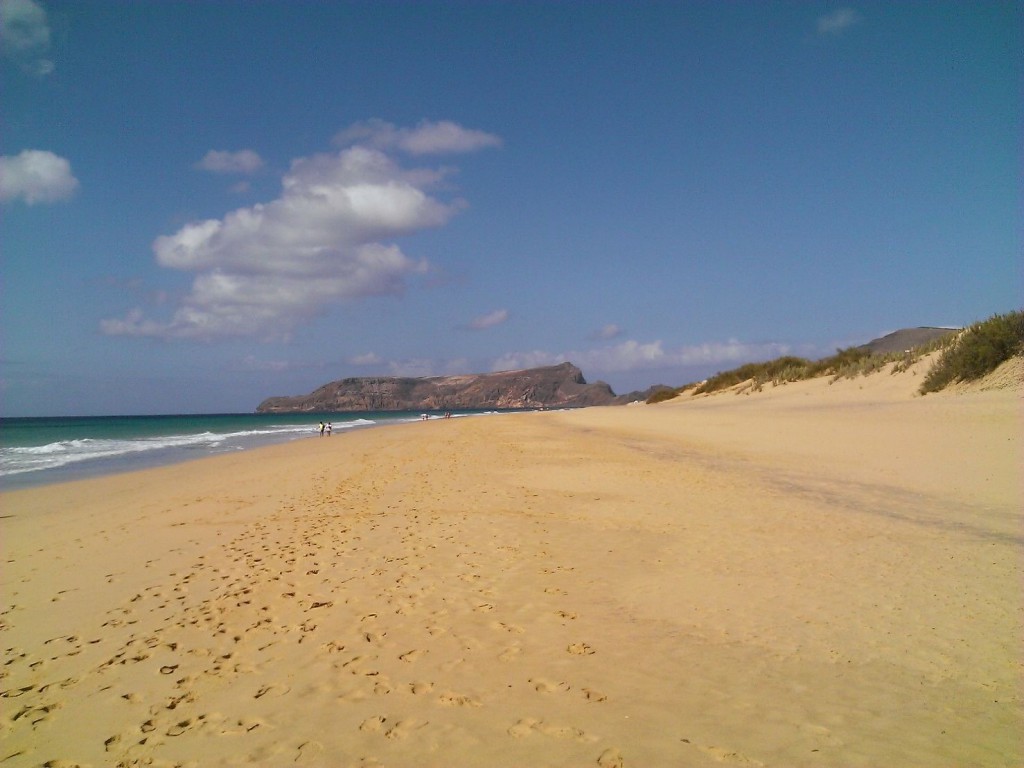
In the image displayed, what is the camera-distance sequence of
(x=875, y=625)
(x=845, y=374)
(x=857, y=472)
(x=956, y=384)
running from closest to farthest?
1. (x=875, y=625)
2. (x=857, y=472)
3. (x=956, y=384)
4. (x=845, y=374)

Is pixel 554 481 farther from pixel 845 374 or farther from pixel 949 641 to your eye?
pixel 845 374

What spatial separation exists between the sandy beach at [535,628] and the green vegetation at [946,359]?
12061mm

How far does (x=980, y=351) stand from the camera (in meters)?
22.0

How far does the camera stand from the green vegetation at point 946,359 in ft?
70.4

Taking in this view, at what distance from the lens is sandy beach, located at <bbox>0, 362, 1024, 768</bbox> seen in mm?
3729

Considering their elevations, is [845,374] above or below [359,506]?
above

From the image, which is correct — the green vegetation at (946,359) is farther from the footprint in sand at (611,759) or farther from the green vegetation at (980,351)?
the footprint in sand at (611,759)

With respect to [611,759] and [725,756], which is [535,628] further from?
[725,756]

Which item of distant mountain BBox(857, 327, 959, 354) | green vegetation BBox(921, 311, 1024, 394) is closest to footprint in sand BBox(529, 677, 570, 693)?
green vegetation BBox(921, 311, 1024, 394)

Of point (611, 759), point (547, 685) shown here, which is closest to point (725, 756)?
point (611, 759)

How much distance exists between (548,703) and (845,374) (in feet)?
120

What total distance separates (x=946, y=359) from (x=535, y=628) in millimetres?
25951

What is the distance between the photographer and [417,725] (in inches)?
153

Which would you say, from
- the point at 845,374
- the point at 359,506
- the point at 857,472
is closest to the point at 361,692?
the point at 359,506
